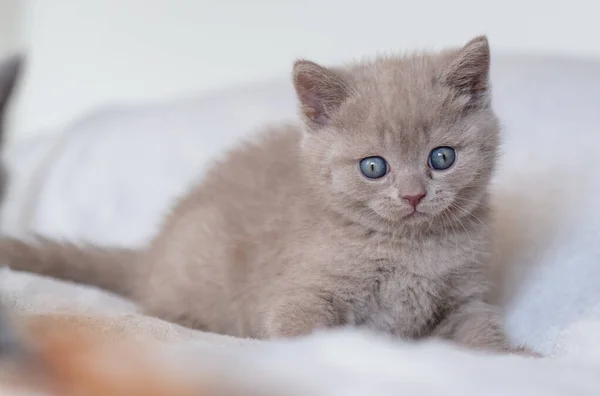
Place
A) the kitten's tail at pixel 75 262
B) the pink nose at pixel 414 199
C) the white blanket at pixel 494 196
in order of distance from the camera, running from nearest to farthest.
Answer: the white blanket at pixel 494 196 → the pink nose at pixel 414 199 → the kitten's tail at pixel 75 262

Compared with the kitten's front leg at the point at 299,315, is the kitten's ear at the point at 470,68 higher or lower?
higher

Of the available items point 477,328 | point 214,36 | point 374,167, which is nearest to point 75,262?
point 374,167

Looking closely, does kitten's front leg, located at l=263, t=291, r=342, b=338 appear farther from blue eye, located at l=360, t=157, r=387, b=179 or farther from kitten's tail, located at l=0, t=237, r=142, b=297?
kitten's tail, located at l=0, t=237, r=142, b=297

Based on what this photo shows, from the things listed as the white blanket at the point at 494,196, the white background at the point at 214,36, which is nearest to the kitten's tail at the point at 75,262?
the white blanket at the point at 494,196

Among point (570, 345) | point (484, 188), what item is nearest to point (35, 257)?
point (484, 188)

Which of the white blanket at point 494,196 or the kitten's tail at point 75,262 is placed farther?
the kitten's tail at point 75,262

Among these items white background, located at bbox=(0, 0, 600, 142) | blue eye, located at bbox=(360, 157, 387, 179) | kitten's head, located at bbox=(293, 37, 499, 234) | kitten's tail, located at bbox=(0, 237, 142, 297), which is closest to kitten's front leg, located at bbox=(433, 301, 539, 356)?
kitten's head, located at bbox=(293, 37, 499, 234)

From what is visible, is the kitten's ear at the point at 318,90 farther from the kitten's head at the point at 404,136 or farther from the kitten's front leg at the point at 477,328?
the kitten's front leg at the point at 477,328

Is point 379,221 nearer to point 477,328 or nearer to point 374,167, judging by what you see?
point 374,167

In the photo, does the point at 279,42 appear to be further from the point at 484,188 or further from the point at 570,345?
the point at 570,345
